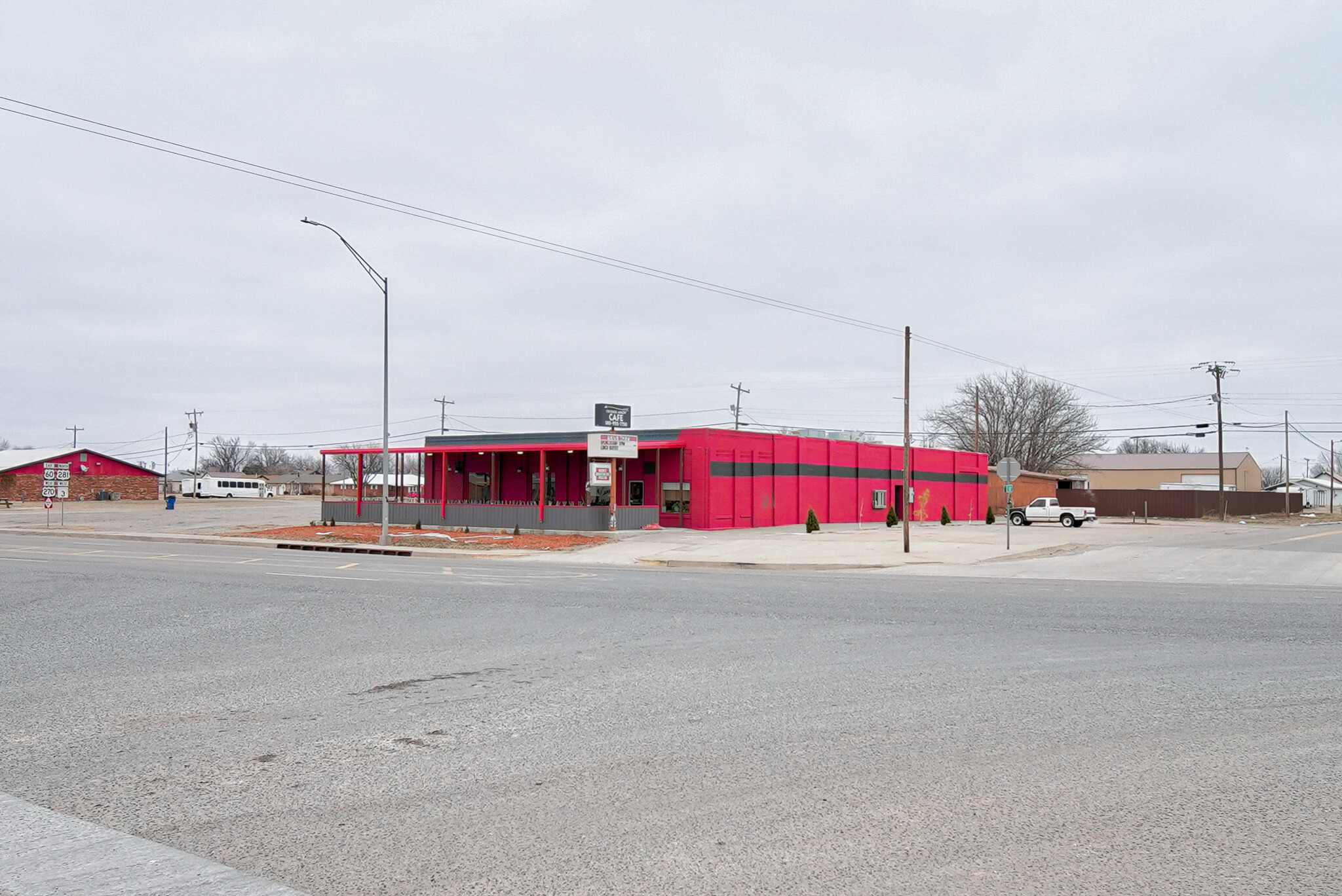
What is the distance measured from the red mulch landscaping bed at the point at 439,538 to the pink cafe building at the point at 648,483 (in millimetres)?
1778

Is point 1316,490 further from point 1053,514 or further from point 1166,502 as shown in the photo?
point 1053,514

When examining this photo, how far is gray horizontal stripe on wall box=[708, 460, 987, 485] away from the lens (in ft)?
142

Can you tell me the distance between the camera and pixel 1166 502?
2894 inches

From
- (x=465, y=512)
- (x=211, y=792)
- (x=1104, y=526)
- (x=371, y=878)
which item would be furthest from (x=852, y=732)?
(x=1104, y=526)

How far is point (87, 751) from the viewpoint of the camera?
6641mm

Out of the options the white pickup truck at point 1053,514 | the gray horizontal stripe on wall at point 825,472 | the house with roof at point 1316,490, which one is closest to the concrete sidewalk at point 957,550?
the white pickup truck at point 1053,514

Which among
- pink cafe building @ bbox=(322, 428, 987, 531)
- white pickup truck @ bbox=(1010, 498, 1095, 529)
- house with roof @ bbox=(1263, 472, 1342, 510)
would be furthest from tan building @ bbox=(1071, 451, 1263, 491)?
pink cafe building @ bbox=(322, 428, 987, 531)

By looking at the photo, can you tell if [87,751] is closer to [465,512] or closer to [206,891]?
[206,891]

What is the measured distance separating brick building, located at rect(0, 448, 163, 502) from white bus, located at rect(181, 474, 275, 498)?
34.8 feet

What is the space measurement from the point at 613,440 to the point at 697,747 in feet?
106

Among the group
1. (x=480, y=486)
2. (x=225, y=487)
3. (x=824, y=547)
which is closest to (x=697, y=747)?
(x=824, y=547)

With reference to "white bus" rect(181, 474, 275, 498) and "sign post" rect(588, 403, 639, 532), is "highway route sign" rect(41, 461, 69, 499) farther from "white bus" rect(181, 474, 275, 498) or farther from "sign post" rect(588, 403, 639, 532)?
"white bus" rect(181, 474, 275, 498)

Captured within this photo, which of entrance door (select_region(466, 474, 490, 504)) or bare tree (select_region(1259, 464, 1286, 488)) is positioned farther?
bare tree (select_region(1259, 464, 1286, 488))

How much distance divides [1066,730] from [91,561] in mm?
24251
